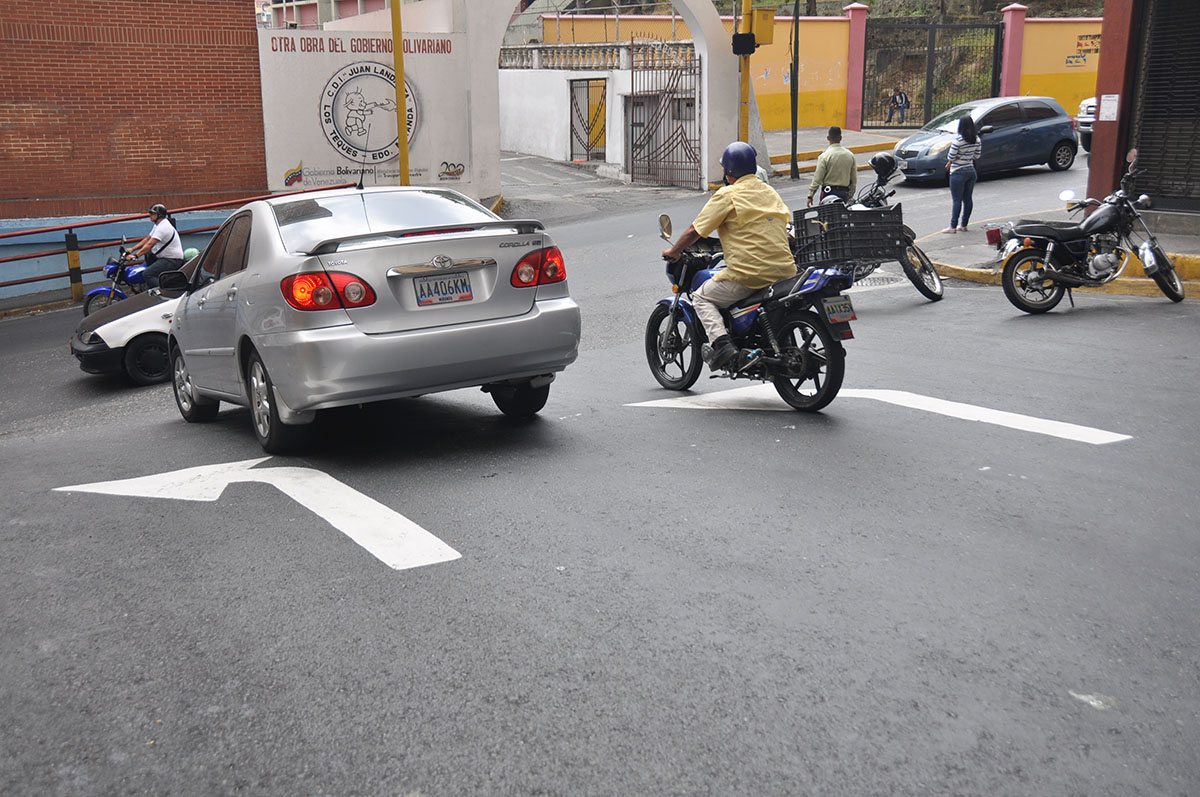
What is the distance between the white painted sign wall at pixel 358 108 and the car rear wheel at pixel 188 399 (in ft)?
46.2

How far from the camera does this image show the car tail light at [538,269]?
690 cm

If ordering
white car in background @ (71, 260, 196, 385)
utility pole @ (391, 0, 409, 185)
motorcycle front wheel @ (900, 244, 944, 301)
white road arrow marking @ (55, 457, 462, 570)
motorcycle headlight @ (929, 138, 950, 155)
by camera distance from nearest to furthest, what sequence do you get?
white road arrow marking @ (55, 457, 462, 570)
white car in background @ (71, 260, 196, 385)
motorcycle front wheel @ (900, 244, 944, 301)
utility pole @ (391, 0, 409, 185)
motorcycle headlight @ (929, 138, 950, 155)

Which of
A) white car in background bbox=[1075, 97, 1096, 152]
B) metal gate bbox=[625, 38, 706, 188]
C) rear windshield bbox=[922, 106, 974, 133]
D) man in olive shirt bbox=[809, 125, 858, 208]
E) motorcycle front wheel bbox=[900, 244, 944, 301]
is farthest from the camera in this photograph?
metal gate bbox=[625, 38, 706, 188]

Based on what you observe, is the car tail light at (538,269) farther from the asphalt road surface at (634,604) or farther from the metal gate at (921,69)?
the metal gate at (921,69)

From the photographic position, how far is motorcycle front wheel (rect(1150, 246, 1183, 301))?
11656mm

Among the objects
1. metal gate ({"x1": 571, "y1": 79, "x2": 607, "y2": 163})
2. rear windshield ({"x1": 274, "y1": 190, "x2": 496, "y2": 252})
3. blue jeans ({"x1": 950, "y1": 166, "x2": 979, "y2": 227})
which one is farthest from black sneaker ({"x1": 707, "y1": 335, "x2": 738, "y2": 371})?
metal gate ({"x1": 571, "y1": 79, "x2": 607, "y2": 163})

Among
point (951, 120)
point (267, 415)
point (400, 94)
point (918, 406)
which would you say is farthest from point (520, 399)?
point (951, 120)

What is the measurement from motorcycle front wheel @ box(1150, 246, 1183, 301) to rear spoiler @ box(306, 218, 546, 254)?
7.54 metres

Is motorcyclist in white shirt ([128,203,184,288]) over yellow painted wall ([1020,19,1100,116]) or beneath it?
beneath

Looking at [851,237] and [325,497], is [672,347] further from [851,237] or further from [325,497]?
[325,497]

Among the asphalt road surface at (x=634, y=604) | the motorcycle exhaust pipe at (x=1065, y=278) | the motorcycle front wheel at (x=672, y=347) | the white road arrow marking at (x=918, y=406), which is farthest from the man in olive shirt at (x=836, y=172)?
the asphalt road surface at (x=634, y=604)

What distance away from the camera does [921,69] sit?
146 ft

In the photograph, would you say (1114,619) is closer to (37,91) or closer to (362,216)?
(362,216)

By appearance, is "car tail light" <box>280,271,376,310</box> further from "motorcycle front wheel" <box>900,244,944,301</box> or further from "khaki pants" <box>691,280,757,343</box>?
"motorcycle front wheel" <box>900,244,944,301</box>
